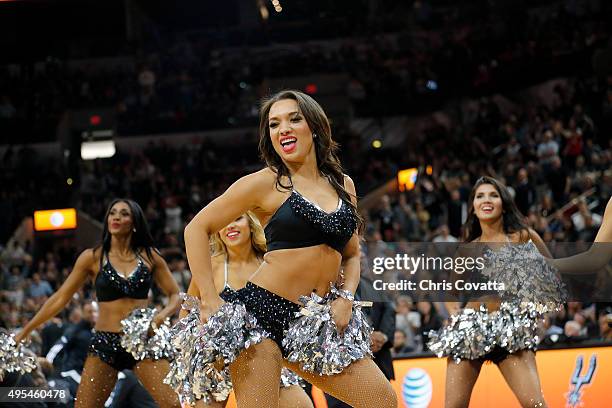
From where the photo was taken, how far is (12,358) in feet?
20.7

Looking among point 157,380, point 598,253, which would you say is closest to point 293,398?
point 157,380

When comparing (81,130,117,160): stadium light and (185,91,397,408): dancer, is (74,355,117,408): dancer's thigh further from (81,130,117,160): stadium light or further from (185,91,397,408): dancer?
(81,130,117,160): stadium light

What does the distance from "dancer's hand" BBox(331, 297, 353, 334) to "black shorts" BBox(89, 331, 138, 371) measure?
2.60 meters

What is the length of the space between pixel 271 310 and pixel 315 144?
0.70m

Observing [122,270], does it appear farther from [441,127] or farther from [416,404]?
[441,127]

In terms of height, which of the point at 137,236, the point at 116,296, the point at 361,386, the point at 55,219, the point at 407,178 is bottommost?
the point at 361,386

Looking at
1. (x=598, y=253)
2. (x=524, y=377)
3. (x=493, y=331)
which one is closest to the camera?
(x=598, y=253)

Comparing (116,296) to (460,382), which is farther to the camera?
(116,296)

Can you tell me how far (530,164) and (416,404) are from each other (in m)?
5.84

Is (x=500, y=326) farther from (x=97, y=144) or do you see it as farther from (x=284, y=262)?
(x=97, y=144)

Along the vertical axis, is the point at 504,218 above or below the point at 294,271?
above

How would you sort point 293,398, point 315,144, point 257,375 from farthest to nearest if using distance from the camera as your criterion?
point 293,398 → point 315,144 → point 257,375

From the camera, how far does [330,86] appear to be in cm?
1880

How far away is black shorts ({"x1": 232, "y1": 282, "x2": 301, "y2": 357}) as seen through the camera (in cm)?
361
